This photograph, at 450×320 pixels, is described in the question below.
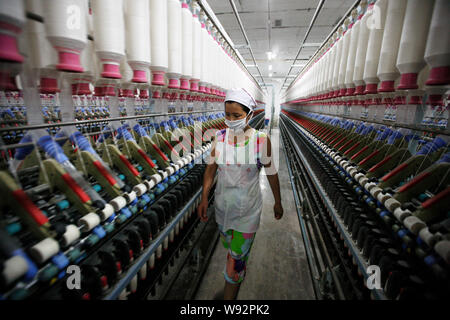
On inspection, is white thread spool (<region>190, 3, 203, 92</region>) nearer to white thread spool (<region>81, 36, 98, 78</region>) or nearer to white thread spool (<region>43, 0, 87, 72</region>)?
white thread spool (<region>81, 36, 98, 78</region>)

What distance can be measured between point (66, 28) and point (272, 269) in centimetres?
269

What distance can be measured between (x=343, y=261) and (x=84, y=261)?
1.88 m

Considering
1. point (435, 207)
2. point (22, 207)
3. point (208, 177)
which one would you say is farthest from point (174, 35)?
point (435, 207)

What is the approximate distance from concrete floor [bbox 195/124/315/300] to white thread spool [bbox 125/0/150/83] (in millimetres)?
2148

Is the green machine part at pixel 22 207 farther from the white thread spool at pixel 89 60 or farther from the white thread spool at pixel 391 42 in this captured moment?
the white thread spool at pixel 391 42

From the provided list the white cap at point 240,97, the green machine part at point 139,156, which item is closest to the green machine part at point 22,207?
the green machine part at point 139,156

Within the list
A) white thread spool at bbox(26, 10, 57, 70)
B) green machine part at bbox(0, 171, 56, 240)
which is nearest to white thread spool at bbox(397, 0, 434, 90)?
white thread spool at bbox(26, 10, 57, 70)

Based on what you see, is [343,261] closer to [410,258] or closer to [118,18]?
[410,258]

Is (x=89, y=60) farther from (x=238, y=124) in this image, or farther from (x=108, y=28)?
(x=238, y=124)

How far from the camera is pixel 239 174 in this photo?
5.38 feet

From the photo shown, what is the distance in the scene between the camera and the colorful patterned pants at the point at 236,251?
5.57 ft

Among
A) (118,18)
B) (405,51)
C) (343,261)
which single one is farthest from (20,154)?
(343,261)

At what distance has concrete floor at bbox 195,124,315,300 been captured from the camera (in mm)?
2131

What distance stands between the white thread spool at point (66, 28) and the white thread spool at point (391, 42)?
1.72 m
